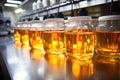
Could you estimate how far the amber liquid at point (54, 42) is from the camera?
652 millimetres

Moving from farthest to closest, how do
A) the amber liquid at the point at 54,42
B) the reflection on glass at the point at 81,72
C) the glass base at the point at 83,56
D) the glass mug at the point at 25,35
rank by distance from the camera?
the glass mug at the point at 25,35 < the amber liquid at the point at 54,42 < the glass base at the point at 83,56 < the reflection on glass at the point at 81,72

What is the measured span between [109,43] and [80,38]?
0.34 ft

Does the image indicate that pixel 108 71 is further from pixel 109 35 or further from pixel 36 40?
pixel 36 40

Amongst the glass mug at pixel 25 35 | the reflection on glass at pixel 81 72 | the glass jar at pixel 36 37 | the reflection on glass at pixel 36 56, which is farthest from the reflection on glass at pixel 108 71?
the glass mug at pixel 25 35

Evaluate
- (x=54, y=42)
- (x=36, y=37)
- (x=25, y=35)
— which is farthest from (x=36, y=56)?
(x=25, y=35)

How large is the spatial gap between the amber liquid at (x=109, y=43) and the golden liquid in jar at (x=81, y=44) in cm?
4

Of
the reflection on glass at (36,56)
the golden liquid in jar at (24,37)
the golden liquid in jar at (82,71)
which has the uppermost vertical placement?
the golden liquid in jar at (24,37)

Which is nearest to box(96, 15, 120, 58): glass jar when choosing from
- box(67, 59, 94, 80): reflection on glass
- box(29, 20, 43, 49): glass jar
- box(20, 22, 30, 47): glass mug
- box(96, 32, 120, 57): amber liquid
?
box(96, 32, 120, 57): amber liquid

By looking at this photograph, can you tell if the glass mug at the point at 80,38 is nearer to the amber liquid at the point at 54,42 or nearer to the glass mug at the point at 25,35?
the amber liquid at the point at 54,42

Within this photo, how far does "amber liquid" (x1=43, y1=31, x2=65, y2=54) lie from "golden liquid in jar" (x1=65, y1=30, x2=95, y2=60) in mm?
95

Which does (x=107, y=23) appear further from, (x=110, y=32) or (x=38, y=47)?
(x=38, y=47)

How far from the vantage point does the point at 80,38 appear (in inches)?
21.4

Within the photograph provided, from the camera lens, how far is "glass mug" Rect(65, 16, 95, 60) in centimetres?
54

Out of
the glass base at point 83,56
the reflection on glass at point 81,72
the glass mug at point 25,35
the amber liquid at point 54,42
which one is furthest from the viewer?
the glass mug at point 25,35
